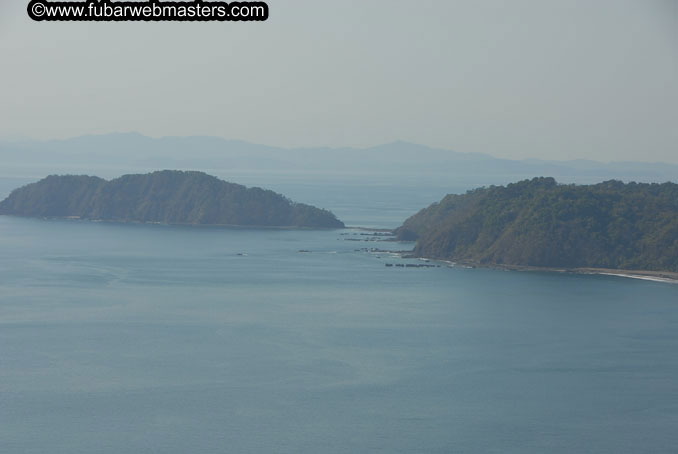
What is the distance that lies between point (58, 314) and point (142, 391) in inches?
373

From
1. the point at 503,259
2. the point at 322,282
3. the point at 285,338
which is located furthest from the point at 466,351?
the point at 503,259

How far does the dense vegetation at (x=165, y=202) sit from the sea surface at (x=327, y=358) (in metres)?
16.5

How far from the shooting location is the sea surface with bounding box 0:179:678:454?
18.3 m

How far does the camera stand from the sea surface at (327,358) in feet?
60.2

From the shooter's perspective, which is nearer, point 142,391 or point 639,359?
point 142,391

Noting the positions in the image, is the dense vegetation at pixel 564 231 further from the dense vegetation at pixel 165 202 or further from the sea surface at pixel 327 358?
the dense vegetation at pixel 165 202

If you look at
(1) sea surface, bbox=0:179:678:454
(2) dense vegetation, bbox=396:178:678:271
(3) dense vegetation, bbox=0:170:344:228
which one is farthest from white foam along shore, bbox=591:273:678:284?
(3) dense vegetation, bbox=0:170:344:228

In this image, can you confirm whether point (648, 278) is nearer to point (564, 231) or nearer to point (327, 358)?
point (564, 231)

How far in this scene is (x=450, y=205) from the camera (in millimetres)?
54500

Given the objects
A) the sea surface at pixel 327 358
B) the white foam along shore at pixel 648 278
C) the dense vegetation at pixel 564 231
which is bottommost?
the sea surface at pixel 327 358

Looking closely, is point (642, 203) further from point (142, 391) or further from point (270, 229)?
point (142, 391)

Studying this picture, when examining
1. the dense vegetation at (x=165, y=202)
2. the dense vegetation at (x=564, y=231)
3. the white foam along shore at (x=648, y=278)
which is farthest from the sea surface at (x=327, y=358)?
the dense vegetation at (x=165, y=202)

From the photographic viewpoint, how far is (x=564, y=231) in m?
40.3

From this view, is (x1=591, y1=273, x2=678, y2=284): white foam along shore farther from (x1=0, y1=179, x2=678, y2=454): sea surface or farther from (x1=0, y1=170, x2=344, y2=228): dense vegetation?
(x1=0, y1=170, x2=344, y2=228): dense vegetation
